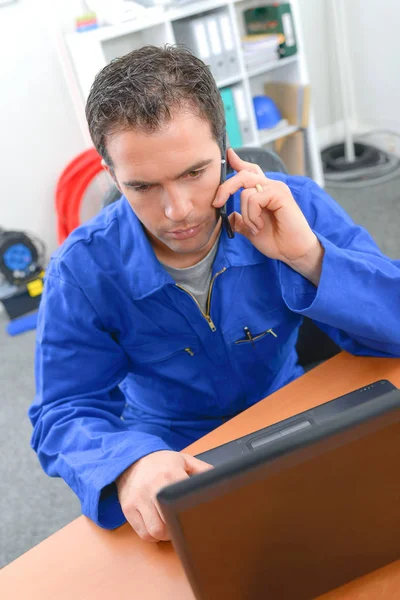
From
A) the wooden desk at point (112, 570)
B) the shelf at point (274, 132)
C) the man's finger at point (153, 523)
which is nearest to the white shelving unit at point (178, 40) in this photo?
the shelf at point (274, 132)

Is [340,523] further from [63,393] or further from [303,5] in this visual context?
[303,5]

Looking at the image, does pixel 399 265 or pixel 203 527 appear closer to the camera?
pixel 203 527

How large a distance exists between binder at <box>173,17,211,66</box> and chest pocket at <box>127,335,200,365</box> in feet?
7.26

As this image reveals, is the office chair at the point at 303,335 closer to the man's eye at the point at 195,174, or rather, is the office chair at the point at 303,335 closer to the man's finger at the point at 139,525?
the man's eye at the point at 195,174

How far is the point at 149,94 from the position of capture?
913mm

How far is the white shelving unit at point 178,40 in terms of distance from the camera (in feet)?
9.23

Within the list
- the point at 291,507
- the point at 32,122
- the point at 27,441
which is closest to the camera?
the point at 291,507

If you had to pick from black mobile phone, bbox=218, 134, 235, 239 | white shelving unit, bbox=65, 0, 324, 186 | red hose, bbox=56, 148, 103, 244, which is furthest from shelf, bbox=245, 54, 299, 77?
black mobile phone, bbox=218, 134, 235, 239

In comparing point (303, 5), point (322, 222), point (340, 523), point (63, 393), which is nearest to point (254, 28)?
point (303, 5)

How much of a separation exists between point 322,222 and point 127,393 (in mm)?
570

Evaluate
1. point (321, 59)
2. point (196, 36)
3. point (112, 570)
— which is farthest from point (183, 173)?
point (321, 59)

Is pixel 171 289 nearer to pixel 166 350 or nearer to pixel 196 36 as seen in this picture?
pixel 166 350

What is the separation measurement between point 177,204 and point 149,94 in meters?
0.17

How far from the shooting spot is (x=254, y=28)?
3.40 m
